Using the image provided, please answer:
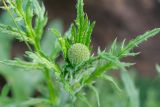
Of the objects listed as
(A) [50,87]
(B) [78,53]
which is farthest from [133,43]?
(A) [50,87]

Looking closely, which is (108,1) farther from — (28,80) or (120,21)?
(28,80)

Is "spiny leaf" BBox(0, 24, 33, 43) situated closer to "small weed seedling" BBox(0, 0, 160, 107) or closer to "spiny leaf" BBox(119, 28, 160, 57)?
"small weed seedling" BBox(0, 0, 160, 107)

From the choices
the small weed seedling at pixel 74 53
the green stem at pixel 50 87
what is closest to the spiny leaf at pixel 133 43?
the small weed seedling at pixel 74 53

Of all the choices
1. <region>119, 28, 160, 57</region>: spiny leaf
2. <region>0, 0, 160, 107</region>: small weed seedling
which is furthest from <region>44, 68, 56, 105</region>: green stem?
<region>119, 28, 160, 57</region>: spiny leaf

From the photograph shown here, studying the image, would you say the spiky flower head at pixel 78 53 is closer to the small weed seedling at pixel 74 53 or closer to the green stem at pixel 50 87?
the small weed seedling at pixel 74 53

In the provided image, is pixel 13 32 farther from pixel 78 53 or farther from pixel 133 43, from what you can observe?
pixel 133 43

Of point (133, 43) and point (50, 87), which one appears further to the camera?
point (50, 87)

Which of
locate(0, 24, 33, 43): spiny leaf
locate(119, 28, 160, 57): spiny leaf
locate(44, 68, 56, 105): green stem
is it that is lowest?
locate(44, 68, 56, 105): green stem

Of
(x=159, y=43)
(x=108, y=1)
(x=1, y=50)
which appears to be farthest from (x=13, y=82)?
(x=159, y=43)
